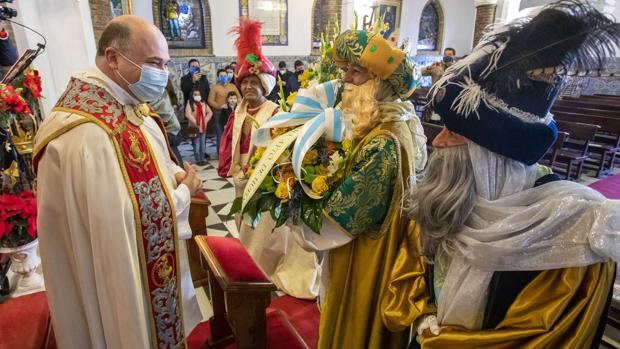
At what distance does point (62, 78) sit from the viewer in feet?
16.8

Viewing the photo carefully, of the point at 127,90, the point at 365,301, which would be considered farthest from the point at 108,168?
the point at 365,301

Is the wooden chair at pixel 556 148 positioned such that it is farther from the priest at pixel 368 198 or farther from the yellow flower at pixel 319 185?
the yellow flower at pixel 319 185

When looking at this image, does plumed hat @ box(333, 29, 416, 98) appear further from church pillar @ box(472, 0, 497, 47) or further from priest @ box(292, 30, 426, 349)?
church pillar @ box(472, 0, 497, 47)

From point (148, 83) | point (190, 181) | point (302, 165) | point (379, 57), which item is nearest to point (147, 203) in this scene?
point (190, 181)

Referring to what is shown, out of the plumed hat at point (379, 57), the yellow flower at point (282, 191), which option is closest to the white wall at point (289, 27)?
the plumed hat at point (379, 57)

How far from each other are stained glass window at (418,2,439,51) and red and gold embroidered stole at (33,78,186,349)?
15.8 meters

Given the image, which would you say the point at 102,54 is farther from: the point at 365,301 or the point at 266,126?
the point at 365,301

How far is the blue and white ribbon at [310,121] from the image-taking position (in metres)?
1.43

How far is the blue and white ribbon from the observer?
56.4 inches

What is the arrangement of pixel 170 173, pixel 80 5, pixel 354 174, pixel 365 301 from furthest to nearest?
pixel 80 5
pixel 170 173
pixel 365 301
pixel 354 174

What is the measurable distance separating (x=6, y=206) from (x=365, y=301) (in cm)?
264

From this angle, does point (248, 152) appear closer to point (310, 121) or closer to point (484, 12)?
point (310, 121)

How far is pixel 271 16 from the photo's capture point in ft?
35.5

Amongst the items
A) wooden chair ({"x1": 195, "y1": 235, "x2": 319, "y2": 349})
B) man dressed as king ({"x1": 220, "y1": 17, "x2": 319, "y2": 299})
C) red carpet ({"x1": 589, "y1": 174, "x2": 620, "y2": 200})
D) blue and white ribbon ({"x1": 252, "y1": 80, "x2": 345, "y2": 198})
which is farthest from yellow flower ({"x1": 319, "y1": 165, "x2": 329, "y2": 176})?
red carpet ({"x1": 589, "y1": 174, "x2": 620, "y2": 200})
